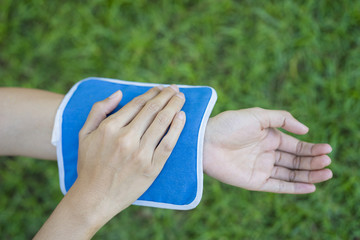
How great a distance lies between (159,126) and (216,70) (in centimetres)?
107

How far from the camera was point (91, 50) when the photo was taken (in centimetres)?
212

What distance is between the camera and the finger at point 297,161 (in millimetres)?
1330

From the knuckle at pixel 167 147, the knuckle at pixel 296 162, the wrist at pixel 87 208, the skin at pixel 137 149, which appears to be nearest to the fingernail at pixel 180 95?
the skin at pixel 137 149

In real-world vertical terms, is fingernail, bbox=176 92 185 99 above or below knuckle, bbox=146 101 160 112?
above

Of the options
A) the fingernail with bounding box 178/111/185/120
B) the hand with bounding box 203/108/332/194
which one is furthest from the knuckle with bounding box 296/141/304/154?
the fingernail with bounding box 178/111/185/120

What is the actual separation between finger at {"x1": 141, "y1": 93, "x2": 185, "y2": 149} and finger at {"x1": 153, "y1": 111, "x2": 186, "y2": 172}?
0.02 meters

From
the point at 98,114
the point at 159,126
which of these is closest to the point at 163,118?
the point at 159,126

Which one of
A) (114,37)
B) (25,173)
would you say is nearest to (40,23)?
(114,37)

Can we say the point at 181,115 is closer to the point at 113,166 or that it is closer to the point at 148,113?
the point at 148,113

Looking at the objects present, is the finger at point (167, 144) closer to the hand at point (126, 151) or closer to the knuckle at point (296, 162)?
the hand at point (126, 151)

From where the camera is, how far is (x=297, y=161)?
4.59ft

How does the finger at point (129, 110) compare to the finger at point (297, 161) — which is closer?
the finger at point (129, 110)

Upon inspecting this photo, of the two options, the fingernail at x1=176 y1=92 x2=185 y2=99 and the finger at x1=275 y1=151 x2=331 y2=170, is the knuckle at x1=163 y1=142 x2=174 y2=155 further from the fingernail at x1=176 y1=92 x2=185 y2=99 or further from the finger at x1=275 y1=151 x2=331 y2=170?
the finger at x1=275 y1=151 x2=331 y2=170

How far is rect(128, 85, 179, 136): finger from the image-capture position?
42.3 inches
